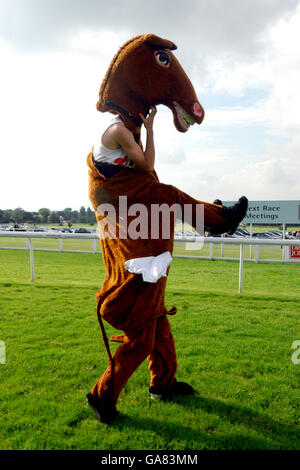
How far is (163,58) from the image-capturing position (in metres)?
2.05

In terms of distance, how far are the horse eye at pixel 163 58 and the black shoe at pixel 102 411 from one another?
6.97ft

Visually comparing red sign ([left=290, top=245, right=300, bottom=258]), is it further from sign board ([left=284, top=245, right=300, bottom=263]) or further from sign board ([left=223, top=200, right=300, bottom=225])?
sign board ([left=223, top=200, right=300, bottom=225])

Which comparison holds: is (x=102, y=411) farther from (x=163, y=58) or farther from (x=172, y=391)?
(x=163, y=58)

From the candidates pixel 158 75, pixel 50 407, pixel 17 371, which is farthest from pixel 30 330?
pixel 158 75

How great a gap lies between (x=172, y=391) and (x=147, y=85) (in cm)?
209

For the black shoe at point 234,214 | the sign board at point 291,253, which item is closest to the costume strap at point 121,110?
the black shoe at point 234,214

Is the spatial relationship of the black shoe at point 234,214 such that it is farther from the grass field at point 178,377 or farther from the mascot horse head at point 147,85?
the grass field at point 178,377

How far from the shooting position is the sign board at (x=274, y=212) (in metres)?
13.6

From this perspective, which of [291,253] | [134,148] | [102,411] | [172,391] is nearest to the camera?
[134,148]

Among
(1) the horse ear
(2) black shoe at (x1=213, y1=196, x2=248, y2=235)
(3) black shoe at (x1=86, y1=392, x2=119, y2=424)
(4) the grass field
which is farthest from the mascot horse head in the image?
(4) the grass field

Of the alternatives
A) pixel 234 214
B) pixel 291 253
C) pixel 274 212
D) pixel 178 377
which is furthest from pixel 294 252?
pixel 234 214

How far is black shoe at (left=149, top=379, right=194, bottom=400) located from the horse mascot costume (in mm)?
364

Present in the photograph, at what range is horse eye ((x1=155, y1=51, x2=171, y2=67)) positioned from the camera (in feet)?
6.70
